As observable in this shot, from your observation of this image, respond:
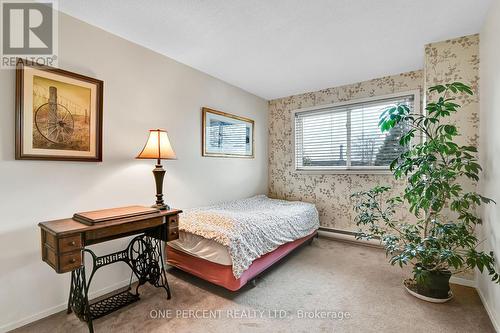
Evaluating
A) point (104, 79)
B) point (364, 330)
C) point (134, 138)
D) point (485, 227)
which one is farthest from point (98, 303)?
point (485, 227)

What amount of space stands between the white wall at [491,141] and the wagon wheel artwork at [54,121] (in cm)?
326

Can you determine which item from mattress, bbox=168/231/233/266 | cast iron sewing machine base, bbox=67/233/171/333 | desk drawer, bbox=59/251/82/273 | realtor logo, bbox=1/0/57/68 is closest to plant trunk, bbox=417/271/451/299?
mattress, bbox=168/231/233/266

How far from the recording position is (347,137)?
3570mm

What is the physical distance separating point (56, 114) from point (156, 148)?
78 cm

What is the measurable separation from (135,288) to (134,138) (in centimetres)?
144

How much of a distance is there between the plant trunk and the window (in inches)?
61.7

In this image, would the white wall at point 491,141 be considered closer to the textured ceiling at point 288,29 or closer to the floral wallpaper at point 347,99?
the floral wallpaper at point 347,99

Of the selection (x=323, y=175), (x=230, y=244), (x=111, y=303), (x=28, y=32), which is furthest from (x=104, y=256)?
(x=323, y=175)

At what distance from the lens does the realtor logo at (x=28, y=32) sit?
1.65m

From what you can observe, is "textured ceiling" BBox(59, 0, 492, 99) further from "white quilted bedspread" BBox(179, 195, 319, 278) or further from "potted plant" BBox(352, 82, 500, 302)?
"white quilted bedspread" BBox(179, 195, 319, 278)

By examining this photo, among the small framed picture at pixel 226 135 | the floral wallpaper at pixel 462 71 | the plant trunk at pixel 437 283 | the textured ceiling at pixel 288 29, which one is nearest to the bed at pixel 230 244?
the small framed picture at pixel 226 135

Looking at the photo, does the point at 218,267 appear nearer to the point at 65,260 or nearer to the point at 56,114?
the point at 65,260

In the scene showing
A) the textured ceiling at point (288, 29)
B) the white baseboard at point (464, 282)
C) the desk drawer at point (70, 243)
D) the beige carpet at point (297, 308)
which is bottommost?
the beige carpet at point (297, 308)

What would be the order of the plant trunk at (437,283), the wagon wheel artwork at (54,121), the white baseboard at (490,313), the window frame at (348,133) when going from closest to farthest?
the white baseboard at (490,313), the wagon wheel artwork at (54,121), the plant trunk at (437,283), the window frame at (348,133)
